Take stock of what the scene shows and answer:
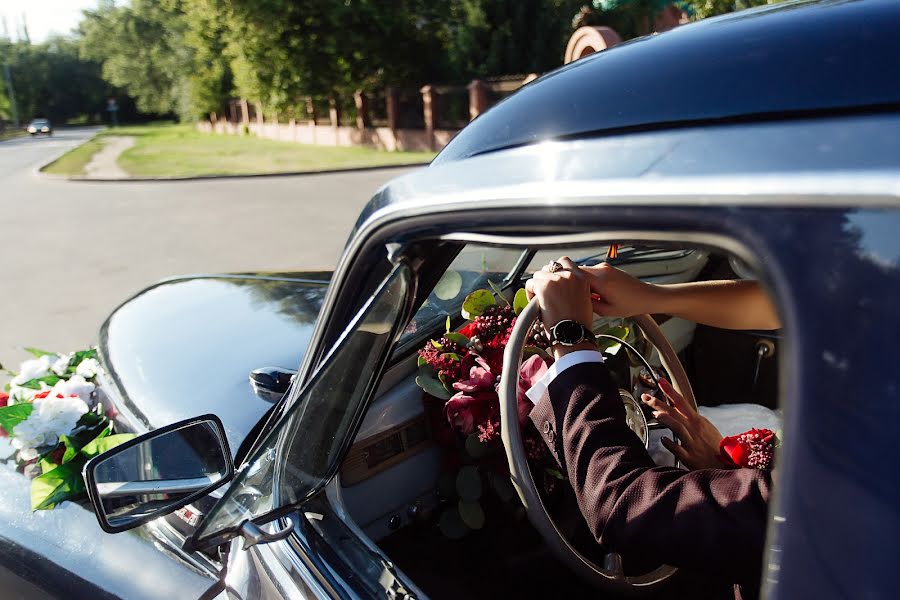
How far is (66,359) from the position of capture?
226cm

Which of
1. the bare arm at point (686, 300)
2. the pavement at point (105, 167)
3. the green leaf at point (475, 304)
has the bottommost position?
the pavement at point (105, 167)

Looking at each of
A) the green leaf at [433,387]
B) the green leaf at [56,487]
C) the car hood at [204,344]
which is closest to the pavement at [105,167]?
the car hood at [204,344]

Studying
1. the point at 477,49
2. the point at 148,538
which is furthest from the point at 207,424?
the point at 477,49

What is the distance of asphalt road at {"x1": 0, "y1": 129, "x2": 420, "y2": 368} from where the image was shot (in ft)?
22.5

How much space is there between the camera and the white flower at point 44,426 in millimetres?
1772

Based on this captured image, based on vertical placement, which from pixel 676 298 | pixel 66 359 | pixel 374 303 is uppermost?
pixel 374 303

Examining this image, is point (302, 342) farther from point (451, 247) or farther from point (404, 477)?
point (451, 247)

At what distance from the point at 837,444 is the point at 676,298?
3.27 feet

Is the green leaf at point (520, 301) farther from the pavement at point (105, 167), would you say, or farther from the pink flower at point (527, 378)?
the pavement at point (105, 167)

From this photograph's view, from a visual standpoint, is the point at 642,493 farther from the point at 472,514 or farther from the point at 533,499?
the point at 472,514

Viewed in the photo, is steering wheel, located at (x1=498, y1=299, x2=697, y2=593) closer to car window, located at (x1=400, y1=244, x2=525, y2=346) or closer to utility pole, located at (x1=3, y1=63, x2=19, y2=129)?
car window, located at (x1=400, y1=244, x2=525, y2=346)

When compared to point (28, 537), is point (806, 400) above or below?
above

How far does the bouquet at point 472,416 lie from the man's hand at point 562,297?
283 mm

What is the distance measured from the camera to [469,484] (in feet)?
5.45
